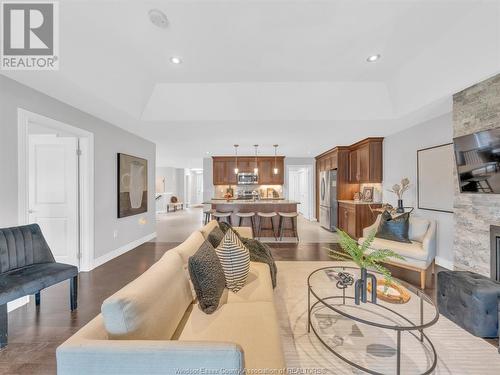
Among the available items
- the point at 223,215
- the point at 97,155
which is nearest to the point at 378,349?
the point at 223,215

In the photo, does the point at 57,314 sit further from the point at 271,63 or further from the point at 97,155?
the point at 271,63

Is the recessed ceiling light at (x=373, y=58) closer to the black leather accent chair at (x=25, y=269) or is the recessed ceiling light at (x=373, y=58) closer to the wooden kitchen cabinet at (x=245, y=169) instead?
the black leather accent chair at (x=25, y=269)

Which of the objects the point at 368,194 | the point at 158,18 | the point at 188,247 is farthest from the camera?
the point at 368,194

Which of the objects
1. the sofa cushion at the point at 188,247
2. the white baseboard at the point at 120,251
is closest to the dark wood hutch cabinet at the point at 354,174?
the sofa cushion at the point at 188,247

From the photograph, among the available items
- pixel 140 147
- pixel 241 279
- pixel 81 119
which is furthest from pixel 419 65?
pixel 140 147

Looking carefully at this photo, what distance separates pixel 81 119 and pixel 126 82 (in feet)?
3.35

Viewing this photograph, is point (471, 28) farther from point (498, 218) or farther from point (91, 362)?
point (91, 362)

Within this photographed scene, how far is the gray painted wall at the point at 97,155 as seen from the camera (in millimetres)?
2357

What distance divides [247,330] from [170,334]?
18.3 inches

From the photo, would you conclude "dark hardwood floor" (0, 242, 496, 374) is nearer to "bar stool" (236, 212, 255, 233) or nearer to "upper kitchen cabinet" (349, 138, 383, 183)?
"bar stool" (236, 212, 255, 233)

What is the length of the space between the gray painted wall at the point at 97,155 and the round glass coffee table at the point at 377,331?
3421mm

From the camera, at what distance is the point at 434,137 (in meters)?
3.72

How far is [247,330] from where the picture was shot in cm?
135

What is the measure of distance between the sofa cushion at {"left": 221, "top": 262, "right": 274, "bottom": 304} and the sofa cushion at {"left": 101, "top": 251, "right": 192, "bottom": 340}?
1.17 ft
